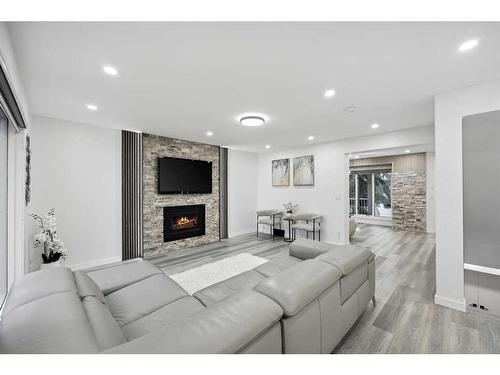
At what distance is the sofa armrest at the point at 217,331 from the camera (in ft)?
2.47

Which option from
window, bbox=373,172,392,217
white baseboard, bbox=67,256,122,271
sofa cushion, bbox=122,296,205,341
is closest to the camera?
sofa cushion, bbox=122,296,205,341

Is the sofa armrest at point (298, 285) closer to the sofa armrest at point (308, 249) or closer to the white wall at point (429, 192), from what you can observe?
the sofa armrest at point (308, 249)

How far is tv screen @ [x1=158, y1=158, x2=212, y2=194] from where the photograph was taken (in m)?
4.54

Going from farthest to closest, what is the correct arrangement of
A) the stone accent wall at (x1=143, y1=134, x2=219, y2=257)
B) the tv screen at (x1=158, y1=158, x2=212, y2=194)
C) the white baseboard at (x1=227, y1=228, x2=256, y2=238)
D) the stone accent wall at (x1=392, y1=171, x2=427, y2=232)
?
the stone accent wall at (x1=392, y1=171, x2=427, y2=232) < the white baseboard at (x1=227, y1=228, x2=256, y2=238) < the tv screen at (x1=158, y1=158, x2=212, y2=194) < the stone accent wall at (x1=143, y1=134, x2=219, y2=257)

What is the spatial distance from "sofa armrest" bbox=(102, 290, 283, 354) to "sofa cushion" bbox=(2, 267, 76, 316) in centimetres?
80

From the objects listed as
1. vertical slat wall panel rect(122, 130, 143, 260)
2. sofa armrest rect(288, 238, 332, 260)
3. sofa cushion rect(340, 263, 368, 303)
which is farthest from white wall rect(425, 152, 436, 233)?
vertical slat wall panel rect(122, 130, 143, 260)

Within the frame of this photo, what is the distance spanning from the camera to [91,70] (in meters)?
1.92

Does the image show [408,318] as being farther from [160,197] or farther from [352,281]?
[160,197]

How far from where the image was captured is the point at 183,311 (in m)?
1.48

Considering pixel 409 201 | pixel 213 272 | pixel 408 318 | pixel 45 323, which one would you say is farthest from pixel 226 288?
pixel 409 201

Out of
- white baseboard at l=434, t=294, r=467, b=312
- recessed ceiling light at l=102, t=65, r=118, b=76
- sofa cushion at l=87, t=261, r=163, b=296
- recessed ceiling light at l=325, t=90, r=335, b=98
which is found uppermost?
recessed ceiling light at l=325, t=90, r=335, b=98

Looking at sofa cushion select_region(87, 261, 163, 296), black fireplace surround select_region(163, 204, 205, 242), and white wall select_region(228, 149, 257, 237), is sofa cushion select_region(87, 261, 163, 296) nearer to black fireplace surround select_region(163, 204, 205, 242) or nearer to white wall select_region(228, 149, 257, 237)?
black fireplace surround select_region(163, 204, 205, 242)

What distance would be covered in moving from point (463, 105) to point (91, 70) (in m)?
3.84

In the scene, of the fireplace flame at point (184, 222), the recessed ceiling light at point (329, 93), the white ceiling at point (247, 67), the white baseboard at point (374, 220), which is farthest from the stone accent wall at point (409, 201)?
the fireplace flame at point (184, 222)
